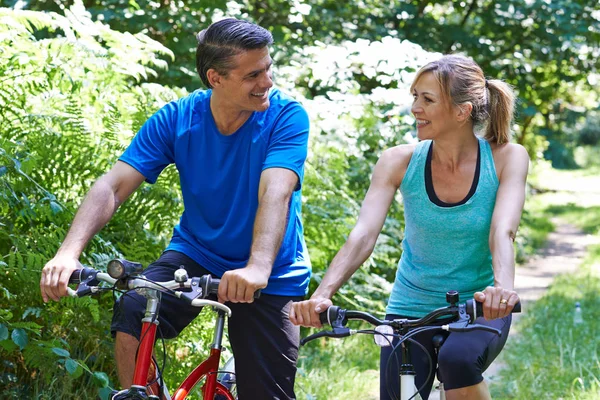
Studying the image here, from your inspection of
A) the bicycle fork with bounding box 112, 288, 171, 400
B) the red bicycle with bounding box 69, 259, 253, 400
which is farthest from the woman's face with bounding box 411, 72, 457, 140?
the bicycle fork with bounding box 112, 288, 171, 400

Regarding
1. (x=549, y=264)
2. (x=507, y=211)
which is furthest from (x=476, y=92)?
(x=549, y=264)

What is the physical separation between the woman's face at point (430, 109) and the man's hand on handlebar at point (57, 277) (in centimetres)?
141

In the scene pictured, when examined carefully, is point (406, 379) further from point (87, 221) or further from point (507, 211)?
point (87, 221)

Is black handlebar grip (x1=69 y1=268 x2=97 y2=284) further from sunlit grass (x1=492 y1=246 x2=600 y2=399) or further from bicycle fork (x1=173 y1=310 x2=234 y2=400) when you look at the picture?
sunlit grass (x1=492 y1=246 x2=600 y2=399)

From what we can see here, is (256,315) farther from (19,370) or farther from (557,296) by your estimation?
(557,296)

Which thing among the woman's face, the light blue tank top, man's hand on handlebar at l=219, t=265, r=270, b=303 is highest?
the woman's face

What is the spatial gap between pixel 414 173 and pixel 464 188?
0.21 m

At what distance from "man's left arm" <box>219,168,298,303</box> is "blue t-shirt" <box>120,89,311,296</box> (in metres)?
0.08

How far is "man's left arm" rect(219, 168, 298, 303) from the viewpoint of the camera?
2914 mm

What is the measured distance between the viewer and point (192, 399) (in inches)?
169

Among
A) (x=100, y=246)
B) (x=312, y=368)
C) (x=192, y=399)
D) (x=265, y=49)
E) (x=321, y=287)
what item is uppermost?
(x=265, y=49)

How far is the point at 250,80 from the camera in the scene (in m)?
3.52

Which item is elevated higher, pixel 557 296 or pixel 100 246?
pixel 100 246

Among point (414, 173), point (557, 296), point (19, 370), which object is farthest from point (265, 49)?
point (557, 296)
